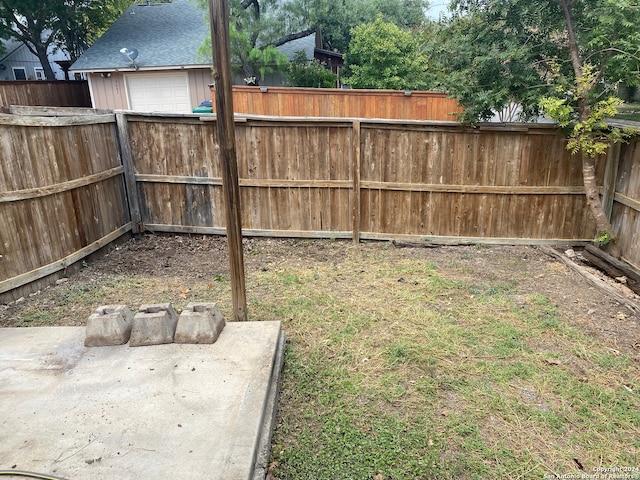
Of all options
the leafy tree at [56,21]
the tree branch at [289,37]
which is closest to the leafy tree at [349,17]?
the tree branch at [289,37]

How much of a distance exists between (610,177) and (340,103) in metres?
6.18

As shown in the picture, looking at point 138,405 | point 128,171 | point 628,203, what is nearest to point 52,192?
point 128,171

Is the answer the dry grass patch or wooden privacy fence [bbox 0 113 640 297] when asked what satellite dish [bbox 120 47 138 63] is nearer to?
wooden privacy fence [bbox 0 113 640 297]

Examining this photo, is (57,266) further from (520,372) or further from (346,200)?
(520,372)

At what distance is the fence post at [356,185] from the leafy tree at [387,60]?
392 inches

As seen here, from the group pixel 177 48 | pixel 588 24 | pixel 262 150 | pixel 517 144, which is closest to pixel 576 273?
pixel 517 144

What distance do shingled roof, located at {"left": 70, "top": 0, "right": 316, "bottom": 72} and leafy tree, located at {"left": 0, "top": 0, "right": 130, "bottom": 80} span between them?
2.97 metres

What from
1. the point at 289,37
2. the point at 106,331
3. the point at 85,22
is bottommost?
the point at 106,331

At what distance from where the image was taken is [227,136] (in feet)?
11.1

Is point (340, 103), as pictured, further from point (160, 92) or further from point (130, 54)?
point (130, 54)

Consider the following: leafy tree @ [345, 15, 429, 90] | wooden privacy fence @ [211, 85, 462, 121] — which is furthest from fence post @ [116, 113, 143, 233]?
leafy tree @ [345, 15, 429, 90]

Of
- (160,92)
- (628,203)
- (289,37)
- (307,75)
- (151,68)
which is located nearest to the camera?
(628,203)

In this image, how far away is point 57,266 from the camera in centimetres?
484

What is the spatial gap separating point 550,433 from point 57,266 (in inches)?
187
